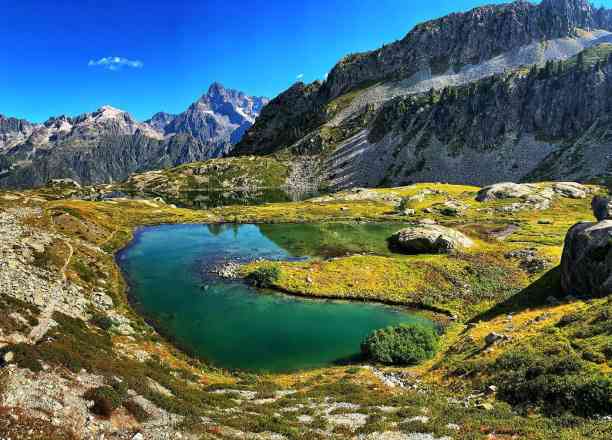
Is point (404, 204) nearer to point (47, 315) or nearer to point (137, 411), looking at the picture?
point (47, 315)

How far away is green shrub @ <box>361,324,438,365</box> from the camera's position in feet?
133

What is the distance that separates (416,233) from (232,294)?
47.2 metres

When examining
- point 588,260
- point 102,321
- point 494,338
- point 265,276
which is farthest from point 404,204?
point 102,321

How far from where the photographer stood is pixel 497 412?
2323 cm

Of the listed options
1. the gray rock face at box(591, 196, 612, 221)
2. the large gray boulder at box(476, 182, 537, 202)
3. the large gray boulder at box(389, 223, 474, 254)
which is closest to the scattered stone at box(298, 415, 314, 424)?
the large gray boulder at box(389, 223, 474, 254)

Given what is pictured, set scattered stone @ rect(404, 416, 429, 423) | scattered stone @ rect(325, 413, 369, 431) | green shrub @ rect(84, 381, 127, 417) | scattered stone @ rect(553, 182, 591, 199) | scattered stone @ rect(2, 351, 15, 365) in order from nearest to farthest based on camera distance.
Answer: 1. green shrub @ rect(84, 381, 127, 417)
2. scattered stone @ rect(2, 351, 15, 365)
3. scattered stone @ rect(404, 416, 429, 423)
4. scattered stone @ rect(325, 413, 369, 431)
5. scattered stone @ rect(553, 182, 591, 199)

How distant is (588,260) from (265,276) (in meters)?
46.2

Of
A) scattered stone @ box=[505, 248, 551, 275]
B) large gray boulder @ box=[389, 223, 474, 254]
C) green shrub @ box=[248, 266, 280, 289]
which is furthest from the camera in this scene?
large gray boulder @ box=[389, 223, 474, 254]

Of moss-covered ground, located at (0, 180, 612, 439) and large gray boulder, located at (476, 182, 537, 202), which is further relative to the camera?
large gray boulder, located at (476, 182, 537, 202)

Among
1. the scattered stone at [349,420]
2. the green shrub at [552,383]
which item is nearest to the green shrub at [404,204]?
the green shrub at [552,383]

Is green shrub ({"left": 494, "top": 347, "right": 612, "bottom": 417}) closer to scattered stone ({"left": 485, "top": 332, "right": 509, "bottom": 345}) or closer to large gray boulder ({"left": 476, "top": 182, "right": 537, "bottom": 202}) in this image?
scattered stone ({"left": 485, "top": 332, "right": 509, "bottom": 345})

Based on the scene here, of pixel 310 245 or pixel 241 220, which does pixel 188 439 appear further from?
Result: pixel 241 220

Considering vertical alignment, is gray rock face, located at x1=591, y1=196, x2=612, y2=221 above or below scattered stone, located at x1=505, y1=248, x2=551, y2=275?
above

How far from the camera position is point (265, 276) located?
66.6 m
